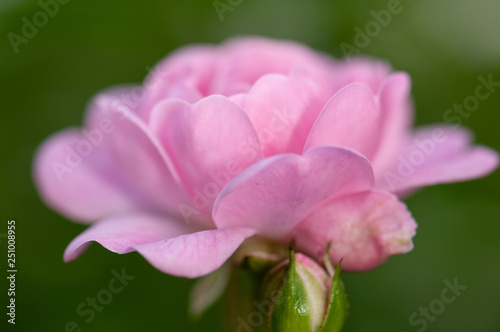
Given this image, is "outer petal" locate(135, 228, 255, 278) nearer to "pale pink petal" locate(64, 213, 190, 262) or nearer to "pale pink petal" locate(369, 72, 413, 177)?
"pale pink petal" locate(64, 213, 190, 262)

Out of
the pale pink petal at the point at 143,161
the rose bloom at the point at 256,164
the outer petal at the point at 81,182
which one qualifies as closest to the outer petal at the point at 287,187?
the rose bloom at the point at 256,164

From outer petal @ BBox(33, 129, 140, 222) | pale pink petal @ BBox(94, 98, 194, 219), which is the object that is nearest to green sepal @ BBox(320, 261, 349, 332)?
pale pink petal @ BBox(94, 98, 194, 219)

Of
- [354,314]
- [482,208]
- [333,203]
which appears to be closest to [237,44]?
[333,203]

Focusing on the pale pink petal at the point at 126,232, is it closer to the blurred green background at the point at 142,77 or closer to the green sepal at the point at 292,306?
the green sepal at the point at 292,306

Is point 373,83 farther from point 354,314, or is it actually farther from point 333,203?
point 354,314

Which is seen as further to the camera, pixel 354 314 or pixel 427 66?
pixel 427 66

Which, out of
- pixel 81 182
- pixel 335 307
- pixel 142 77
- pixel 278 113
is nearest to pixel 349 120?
pixel 278 113

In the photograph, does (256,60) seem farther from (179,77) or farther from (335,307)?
(335,307)
